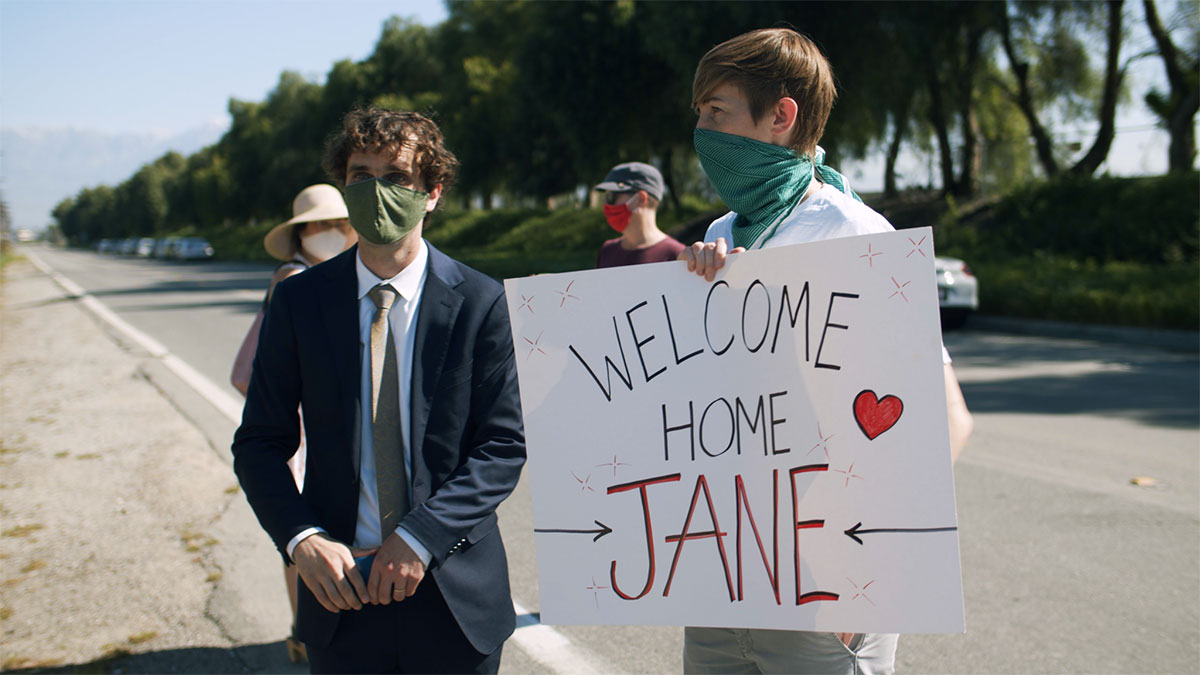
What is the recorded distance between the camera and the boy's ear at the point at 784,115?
1786 millimetres

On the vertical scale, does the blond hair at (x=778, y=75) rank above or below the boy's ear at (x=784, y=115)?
above

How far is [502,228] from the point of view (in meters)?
41.7

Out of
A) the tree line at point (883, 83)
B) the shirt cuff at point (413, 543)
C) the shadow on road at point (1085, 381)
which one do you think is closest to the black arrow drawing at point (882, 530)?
the shirt cuff at point (413, 543)

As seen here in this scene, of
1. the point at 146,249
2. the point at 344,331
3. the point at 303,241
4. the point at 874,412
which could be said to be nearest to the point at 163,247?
the point at 146,249

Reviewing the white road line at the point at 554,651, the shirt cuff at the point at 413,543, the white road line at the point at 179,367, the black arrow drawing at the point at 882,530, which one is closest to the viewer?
the black arrow drawing at the point at 882,530

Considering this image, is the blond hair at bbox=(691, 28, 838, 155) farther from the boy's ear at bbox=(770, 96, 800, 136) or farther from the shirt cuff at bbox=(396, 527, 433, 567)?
the shirt cuff at bbox=(396, 527, 433, 567)

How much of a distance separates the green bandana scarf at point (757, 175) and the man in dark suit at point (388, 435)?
0.62m

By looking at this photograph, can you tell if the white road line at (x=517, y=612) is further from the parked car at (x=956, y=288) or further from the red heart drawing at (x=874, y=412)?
the parked car at (x=956, y=288)

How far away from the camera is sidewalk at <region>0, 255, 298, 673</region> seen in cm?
380

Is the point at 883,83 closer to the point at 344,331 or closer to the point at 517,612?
the point at 517,612

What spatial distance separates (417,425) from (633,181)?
2.81 m

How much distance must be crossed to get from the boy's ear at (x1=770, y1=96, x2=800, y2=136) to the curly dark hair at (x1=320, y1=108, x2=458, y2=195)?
87 cm

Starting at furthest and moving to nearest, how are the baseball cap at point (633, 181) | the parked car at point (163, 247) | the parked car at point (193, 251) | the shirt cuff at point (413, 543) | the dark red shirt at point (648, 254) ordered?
the parked car at point (163, 247), the parked car at point (193, 251), the baseball cap at point (633, 181), the dark red shirt at point (648, 254), the shirt cuff at point (413, 543)

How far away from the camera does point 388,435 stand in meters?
2.03
